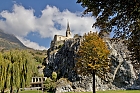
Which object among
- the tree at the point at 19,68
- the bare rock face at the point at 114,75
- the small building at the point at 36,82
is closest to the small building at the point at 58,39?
the small building at the point at 36,82

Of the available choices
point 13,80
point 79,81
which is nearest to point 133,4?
point 13,80

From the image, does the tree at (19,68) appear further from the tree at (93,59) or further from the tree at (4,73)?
the tree at (93,59)

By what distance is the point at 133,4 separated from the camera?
6.74 meters

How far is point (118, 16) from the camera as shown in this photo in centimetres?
771

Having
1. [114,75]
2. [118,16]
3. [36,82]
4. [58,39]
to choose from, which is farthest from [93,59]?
[58,39]

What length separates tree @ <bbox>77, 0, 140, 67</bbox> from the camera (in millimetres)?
6992

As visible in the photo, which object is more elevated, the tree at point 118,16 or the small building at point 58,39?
the small building at point 58,39

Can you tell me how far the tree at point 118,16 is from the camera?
6992 mm

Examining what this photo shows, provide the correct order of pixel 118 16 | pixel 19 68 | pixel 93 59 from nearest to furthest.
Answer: pixel 118 16, pixel 93 59, pixel 19 68

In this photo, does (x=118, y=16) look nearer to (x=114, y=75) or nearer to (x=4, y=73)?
(x=4, y=73)

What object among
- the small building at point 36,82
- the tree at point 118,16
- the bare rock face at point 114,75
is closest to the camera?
the tree at point 118,16

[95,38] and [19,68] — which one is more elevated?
[95,38]

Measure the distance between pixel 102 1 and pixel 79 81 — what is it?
40.7m

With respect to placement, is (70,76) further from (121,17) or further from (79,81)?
(121,17)
